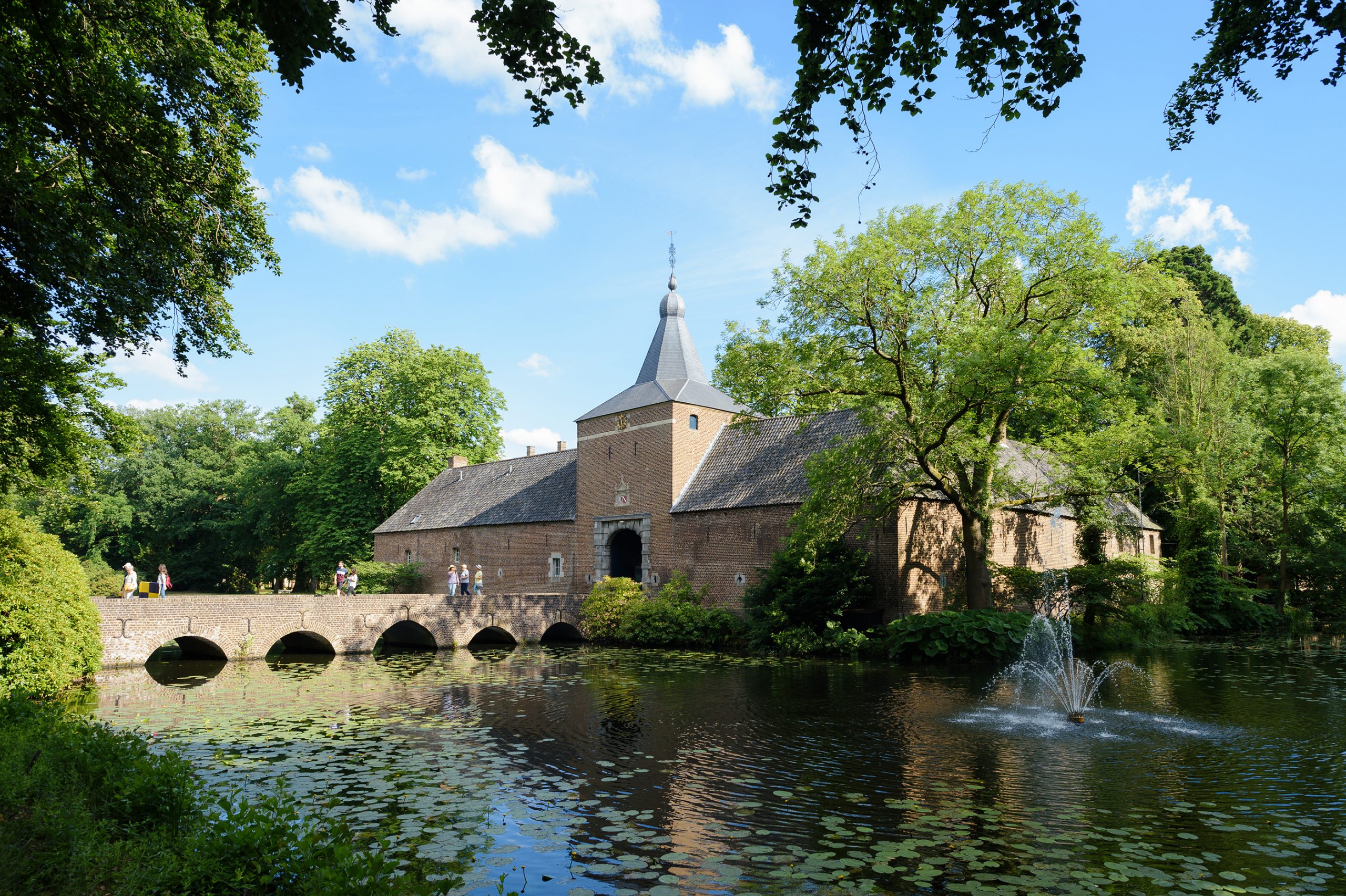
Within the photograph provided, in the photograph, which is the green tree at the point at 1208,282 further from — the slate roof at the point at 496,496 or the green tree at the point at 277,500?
the green tree at the point at 277,500

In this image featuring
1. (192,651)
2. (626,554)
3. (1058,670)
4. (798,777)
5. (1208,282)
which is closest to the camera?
(798,777)

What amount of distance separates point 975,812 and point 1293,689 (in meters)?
10.2

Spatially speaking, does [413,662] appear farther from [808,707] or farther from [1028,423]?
[1028,423]

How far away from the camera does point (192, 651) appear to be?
21.5 m

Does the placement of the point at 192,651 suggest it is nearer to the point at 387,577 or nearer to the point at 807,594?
the point at 387,577

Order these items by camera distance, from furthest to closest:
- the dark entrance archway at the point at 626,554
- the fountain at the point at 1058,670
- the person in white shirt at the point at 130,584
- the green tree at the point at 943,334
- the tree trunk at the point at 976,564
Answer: the dark entrance archway at the point at 626,554 < the person in white shirt at the point at 130,584 < the tree trunk at the point at 976,564 < the green tree at the point at 943,334 < the fountain at the point at 1058,670

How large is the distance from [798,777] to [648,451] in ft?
60.1

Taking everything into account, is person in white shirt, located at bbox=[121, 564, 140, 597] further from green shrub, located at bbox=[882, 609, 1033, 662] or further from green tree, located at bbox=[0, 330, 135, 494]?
green shrub, located at bbox=[882, 609, 1033, 662]

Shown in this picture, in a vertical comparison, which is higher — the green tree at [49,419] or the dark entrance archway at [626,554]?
the green tree at [49,419]

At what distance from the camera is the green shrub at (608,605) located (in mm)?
23969

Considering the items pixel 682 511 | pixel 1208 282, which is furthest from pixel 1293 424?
pixel 682 511

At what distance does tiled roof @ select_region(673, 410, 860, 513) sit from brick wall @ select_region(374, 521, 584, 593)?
5781mm

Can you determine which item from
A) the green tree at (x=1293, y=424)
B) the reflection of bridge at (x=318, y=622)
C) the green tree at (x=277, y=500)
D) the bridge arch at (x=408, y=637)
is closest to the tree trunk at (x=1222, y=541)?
the green tree at (x=1293, y=424)

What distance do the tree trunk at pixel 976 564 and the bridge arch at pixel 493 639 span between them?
12.8 metres
